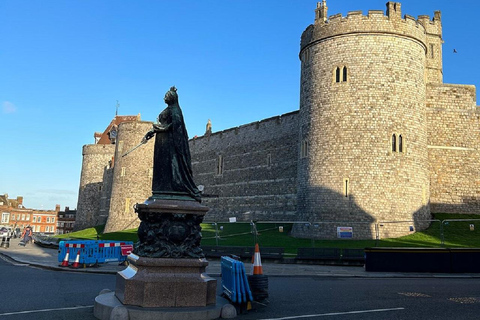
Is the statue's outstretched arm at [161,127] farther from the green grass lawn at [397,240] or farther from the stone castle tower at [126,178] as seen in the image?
the stone castle tower at [126,178]

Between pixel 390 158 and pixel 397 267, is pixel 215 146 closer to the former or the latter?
pixel 390 158

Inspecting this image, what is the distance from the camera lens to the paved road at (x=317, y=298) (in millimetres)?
7023

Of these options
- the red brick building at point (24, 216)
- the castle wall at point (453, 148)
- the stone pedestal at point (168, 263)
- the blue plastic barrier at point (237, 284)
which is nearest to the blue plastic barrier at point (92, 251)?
the stone pedestal at point (168, 263)

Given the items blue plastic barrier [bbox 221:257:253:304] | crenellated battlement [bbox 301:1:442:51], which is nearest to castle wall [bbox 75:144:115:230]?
crenellated battlement [bbox 301:1:442:51]

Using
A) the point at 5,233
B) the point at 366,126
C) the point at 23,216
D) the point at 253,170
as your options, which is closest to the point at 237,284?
the point at 366,126

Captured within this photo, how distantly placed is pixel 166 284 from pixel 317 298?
3379mm

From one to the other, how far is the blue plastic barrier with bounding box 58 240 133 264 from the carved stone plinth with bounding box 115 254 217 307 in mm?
9347

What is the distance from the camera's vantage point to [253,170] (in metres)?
34.3

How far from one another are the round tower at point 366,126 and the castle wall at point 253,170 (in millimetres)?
6291

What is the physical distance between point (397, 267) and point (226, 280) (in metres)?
8.49

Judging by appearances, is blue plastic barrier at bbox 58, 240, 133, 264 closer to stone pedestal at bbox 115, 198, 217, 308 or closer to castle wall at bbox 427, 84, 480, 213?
stone pedestal at bbox 115, 198, 217, 308

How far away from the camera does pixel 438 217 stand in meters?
23.7

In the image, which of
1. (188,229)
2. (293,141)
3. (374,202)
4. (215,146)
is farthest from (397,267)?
(215,146)

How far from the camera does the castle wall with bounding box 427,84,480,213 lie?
24516 mm
